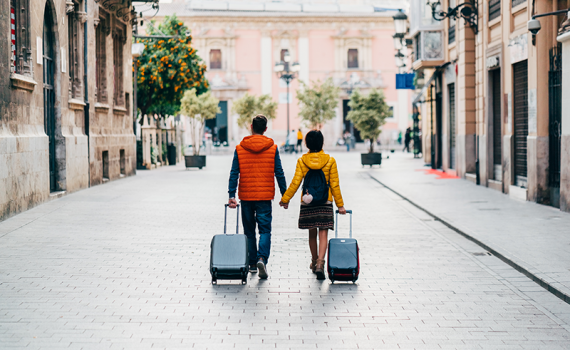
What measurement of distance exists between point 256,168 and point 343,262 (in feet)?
4.20

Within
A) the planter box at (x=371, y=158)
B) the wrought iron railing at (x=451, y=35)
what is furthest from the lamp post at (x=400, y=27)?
the planter box at (x=371, y=158)

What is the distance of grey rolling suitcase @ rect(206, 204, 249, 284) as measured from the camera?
730 centimetres

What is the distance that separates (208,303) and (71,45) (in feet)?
46.1

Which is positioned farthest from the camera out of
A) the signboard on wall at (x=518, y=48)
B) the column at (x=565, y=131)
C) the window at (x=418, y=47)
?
the window at (x=418, y=47)

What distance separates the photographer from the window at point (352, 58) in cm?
6122

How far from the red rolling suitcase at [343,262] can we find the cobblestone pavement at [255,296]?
135mm

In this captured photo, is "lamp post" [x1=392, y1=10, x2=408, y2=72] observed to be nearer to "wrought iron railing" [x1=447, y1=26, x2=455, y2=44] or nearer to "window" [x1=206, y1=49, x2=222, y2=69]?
"wrought iron railing" [x1=447, y1=26, x2=455, y2=44]

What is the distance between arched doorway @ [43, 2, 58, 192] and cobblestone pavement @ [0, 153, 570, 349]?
5.00 metres

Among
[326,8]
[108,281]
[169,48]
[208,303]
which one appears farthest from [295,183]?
[326,8]

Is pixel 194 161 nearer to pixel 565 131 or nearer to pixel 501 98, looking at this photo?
pixel 501 98

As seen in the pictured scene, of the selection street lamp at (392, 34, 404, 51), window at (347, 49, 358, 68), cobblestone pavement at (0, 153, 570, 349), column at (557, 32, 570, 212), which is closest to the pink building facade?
window at (347, 49, 358, 68)

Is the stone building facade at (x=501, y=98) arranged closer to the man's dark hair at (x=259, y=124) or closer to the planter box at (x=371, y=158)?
the planter box at (x=371, y=158)

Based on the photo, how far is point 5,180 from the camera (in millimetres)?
12516

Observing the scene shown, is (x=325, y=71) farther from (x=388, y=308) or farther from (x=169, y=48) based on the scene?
(x=388, y=308)
